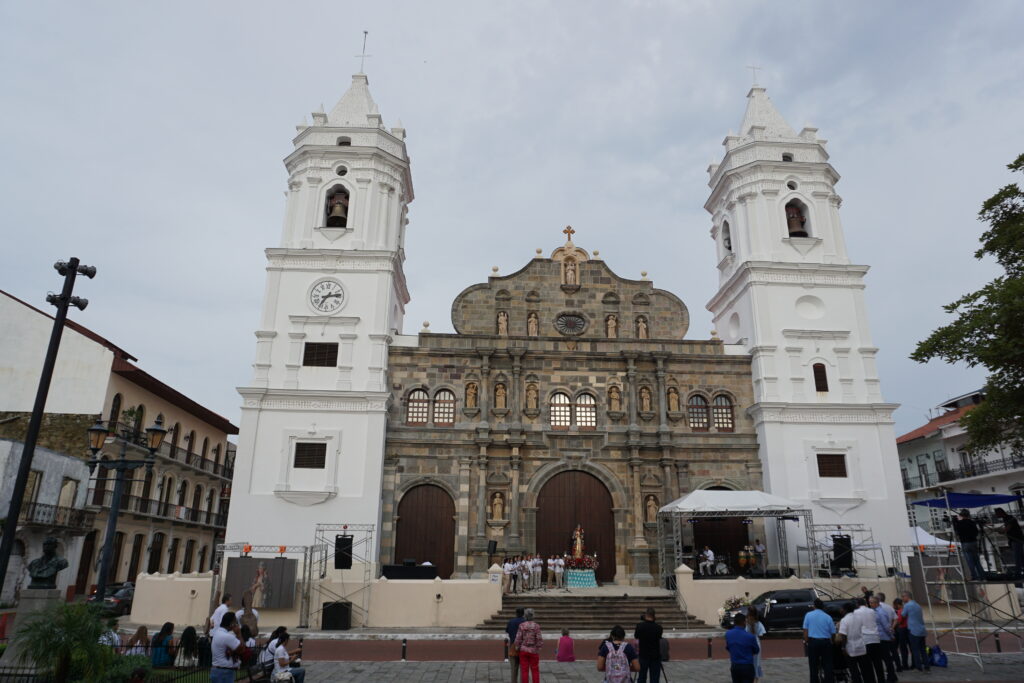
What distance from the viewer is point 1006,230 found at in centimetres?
1406

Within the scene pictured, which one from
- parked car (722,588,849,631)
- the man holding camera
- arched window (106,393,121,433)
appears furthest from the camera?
arched window (106,393,121,433)

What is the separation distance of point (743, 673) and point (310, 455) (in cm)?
1851

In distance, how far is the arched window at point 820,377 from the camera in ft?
89.0

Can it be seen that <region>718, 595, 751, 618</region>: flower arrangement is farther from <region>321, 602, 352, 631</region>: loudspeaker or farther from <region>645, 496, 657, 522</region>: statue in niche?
<region>321, 602, 352, 631</region>: loudspeaker

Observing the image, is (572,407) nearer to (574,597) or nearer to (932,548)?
(574,597)

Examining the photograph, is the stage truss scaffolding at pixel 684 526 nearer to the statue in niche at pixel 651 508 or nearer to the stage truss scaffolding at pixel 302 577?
the statue in niche at pixel 651 508

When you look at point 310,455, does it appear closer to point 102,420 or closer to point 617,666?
point 102,420

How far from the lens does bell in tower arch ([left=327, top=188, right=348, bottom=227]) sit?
2861 centimetres

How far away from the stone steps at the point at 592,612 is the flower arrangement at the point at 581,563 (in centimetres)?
273

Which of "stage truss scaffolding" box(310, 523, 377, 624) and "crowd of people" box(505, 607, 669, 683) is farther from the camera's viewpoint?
"stage truss scaffolding" box(310, 523, 377, 624)

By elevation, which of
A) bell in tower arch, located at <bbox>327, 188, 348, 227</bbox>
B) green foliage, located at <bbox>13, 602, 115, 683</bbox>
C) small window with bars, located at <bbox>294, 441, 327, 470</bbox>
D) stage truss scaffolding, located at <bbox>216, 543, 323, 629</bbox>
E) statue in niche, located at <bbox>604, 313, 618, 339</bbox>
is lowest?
green foliage, located at <bbox>13, 602, 115, 683</bbox>

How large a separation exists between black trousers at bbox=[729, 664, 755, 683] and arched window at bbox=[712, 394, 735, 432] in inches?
717

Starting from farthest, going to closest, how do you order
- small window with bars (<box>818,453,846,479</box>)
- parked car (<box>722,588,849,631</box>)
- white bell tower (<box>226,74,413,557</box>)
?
small window with bars (<box>818,453,846,479</box>) → white bell tower (<box>226,74,413,557</box>) → parked car (<box>722,588,849,631</box>)

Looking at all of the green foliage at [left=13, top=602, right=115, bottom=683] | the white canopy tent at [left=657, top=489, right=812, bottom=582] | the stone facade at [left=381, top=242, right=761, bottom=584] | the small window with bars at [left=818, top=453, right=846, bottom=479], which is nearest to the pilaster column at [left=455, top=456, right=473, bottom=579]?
the stone facade at [left=381, top=242, right=761, bottom=584]
